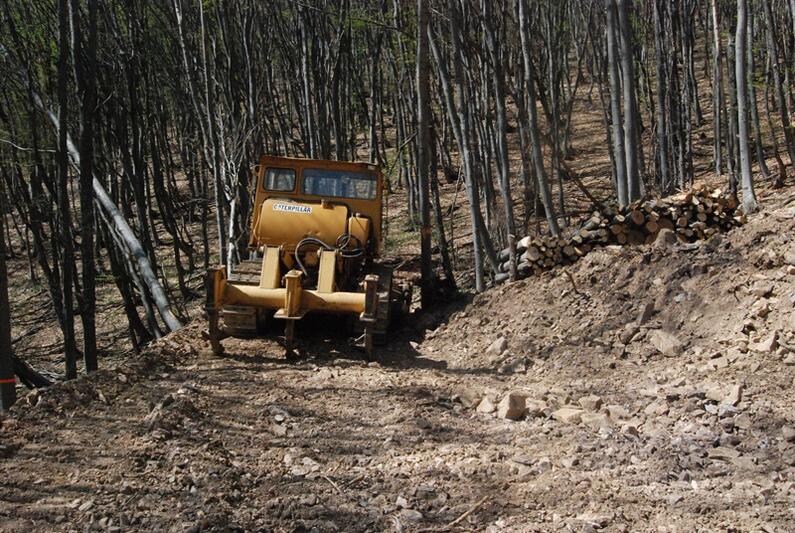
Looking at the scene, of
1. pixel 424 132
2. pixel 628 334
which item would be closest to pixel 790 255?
pixel 628 334

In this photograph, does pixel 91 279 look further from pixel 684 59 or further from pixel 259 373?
pixel 684 59

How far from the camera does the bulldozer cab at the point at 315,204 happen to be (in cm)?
1024

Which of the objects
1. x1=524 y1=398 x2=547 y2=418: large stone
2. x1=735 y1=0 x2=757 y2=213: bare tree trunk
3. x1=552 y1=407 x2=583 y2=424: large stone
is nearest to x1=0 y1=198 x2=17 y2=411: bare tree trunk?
x1=524 y1=398 x2=547 y2=418: large stone

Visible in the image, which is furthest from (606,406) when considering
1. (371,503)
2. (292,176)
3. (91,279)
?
(91,279)

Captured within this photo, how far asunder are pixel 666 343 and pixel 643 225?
296 centimetres

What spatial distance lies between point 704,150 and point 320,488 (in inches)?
872

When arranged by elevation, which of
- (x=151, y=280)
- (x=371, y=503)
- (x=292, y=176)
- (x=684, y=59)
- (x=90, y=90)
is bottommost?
(x=371, y=503)

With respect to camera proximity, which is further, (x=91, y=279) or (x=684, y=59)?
(x=684, y=59)

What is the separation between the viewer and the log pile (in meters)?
9.70

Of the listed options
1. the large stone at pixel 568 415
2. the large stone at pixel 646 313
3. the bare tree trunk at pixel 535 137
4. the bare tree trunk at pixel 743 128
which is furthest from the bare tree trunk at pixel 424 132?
the large stone at pixel 568 415

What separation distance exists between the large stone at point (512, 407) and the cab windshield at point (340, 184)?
498 cm

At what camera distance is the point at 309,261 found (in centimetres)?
1008

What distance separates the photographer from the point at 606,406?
Answer: 6.27 metres

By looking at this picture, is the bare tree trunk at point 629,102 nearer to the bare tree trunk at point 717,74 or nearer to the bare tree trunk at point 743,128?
the bare tree trunk at point 743,128
